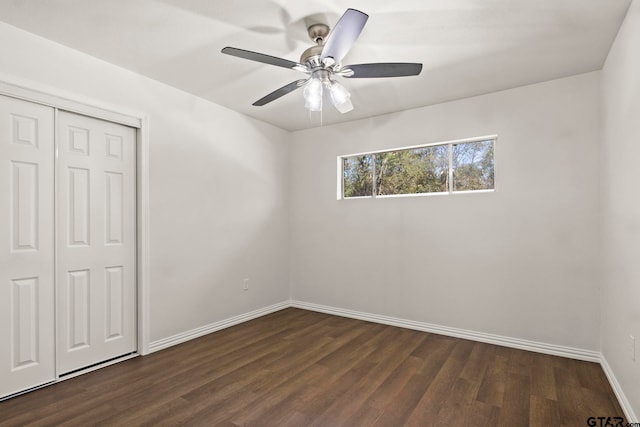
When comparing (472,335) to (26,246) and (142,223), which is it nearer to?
(142,223)

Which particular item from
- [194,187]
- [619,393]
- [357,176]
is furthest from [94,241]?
[619,393]

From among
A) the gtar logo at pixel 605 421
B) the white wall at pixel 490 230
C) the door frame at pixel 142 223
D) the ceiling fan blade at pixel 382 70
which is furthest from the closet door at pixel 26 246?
the gtar logo at pixel 605 421

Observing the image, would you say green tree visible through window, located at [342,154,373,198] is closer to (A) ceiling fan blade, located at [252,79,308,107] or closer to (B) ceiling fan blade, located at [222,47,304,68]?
(A) ceiling fan blade, located at [252,79,308,107]

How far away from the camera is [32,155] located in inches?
94.2

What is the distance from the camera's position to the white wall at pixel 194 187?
260 cm

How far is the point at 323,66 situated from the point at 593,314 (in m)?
2.99

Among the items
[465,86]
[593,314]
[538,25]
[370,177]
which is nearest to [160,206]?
[370,177]

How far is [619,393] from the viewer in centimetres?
225

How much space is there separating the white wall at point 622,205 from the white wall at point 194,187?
3.38 m

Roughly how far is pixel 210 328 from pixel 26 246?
1827 mm

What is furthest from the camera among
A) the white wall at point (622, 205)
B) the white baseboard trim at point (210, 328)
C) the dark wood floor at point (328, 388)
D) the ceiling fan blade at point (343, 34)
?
the white baseboard trim at point (210, 328)

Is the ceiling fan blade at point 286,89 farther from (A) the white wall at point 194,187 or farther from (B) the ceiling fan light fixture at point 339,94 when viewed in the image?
(A) the white wall at point 194,187

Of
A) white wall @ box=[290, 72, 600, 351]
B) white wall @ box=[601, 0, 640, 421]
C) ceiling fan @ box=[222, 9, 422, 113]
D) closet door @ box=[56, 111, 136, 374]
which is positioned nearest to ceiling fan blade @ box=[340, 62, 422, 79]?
ceiling fan @ box=[222, 9, 422, 113]

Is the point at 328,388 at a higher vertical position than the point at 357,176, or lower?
lower
